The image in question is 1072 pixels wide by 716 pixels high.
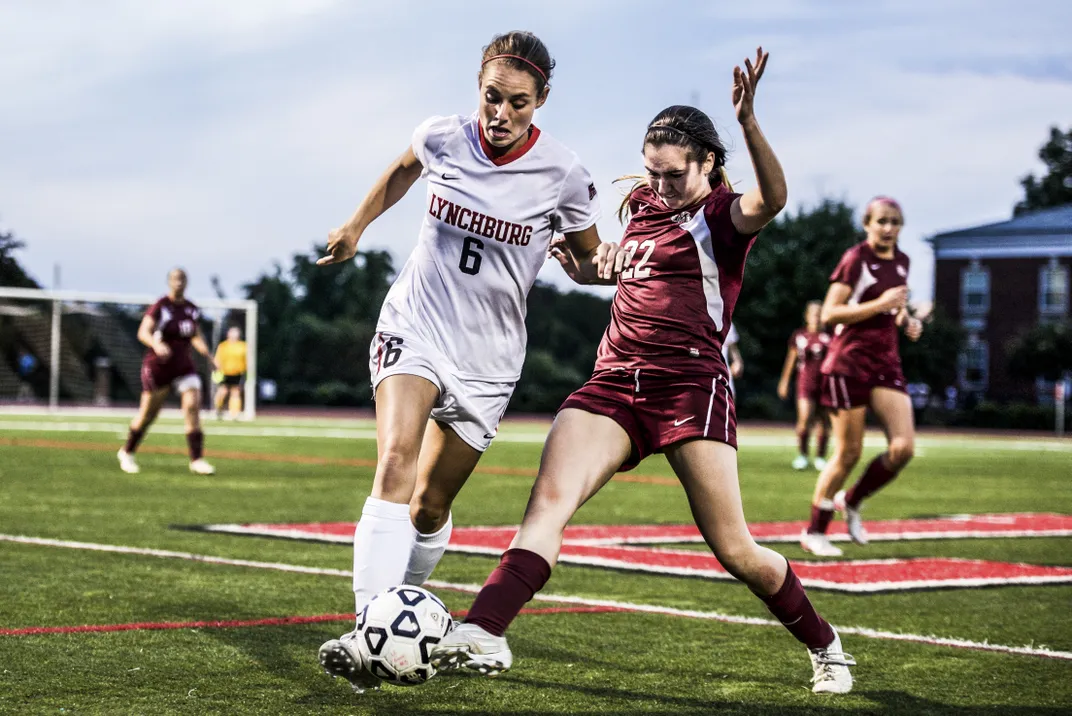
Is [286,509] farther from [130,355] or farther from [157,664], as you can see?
[130,355]

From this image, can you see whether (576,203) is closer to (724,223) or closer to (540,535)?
(724,223)

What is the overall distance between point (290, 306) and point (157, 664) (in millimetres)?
70215

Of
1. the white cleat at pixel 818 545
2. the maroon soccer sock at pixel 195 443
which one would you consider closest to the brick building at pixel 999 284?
the maroon soccer sock at pixel 195 443

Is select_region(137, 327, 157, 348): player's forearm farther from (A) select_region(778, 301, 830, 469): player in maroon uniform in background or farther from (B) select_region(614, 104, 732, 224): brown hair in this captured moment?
(B) select_region(614, 104, 732, 224): brown hair

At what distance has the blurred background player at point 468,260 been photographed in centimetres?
517

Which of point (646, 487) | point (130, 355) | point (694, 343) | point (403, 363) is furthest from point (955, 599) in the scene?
point (130, 355)

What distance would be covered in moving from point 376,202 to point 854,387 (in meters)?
5.08

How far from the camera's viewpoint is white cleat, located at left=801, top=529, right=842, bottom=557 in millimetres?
9961

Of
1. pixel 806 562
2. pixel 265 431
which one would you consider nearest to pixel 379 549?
pixel 806 562

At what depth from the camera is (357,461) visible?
20.8 m

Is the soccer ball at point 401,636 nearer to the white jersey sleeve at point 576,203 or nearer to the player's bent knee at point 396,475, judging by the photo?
the player's bent knee at point 396,475

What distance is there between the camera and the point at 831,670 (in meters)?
5.30

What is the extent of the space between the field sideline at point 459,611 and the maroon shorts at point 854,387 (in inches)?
43.4

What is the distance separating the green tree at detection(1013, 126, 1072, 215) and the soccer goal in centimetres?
5532
